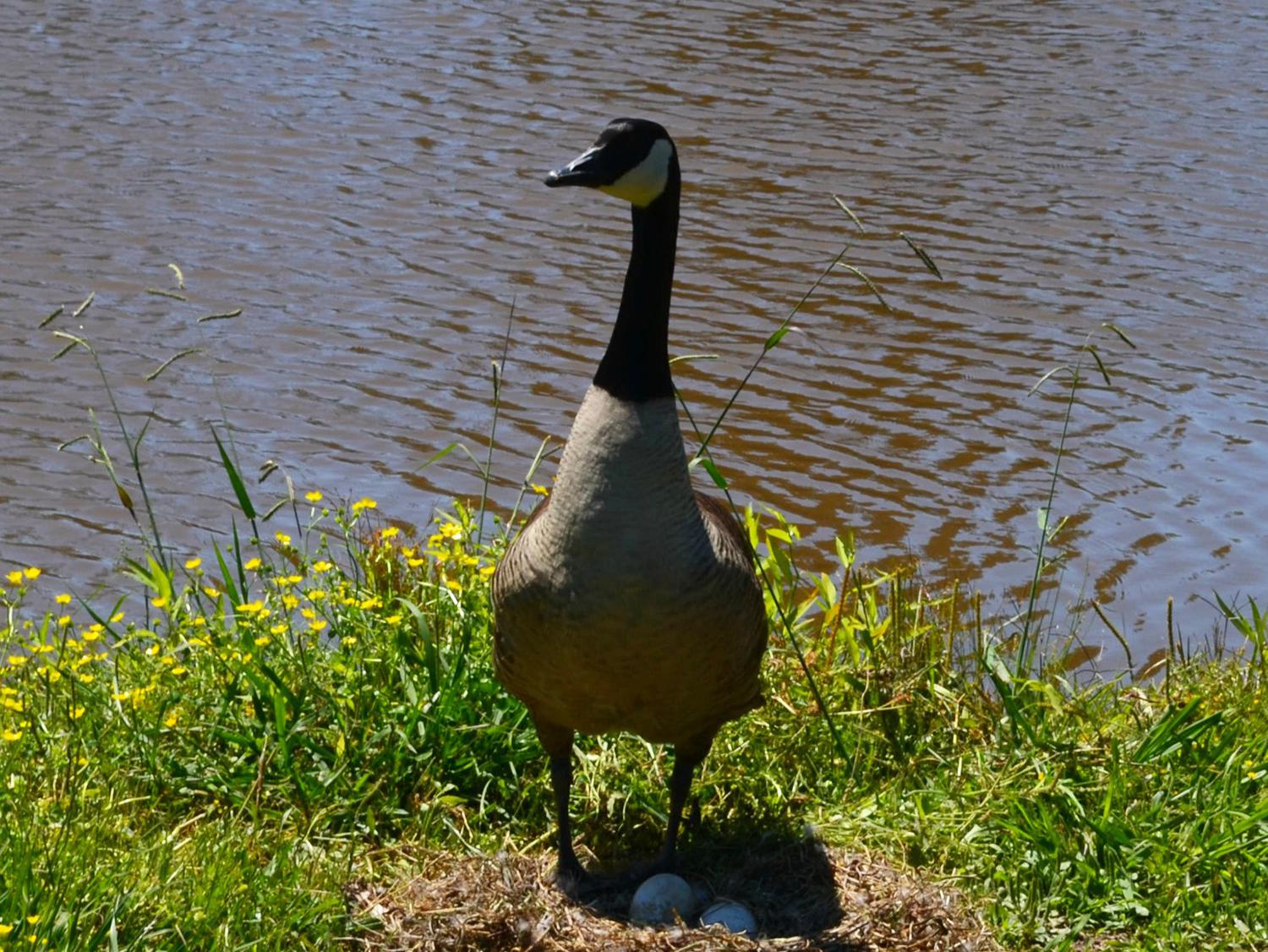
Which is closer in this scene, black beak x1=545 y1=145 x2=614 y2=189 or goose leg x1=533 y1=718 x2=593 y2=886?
black beak x1=545 y1=145 x2=614 y2=189

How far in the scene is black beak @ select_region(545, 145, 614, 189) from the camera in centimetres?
368

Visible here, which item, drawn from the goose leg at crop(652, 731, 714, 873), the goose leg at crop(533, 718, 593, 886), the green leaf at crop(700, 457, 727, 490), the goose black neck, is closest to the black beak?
the goose black neck

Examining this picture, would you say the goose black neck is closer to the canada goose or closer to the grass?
the canada goose

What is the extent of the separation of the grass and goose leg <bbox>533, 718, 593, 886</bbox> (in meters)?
0.21

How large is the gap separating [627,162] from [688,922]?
1.86 m

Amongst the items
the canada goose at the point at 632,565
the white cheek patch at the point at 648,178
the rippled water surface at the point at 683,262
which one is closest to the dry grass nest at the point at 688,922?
the canada goose at the point at 632,565

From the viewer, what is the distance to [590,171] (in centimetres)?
374

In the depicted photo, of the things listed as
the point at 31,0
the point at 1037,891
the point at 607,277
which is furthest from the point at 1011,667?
the point at 31,0

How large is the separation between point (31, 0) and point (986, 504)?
410 inches

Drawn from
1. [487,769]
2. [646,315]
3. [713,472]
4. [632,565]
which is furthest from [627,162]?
[487,769]

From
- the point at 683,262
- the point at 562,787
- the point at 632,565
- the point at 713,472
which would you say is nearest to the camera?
the point at 632,565

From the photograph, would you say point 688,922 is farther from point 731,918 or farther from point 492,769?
point 492,769

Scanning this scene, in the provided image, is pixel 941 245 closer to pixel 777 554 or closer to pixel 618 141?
pixel 777 554

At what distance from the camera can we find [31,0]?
13734mm
